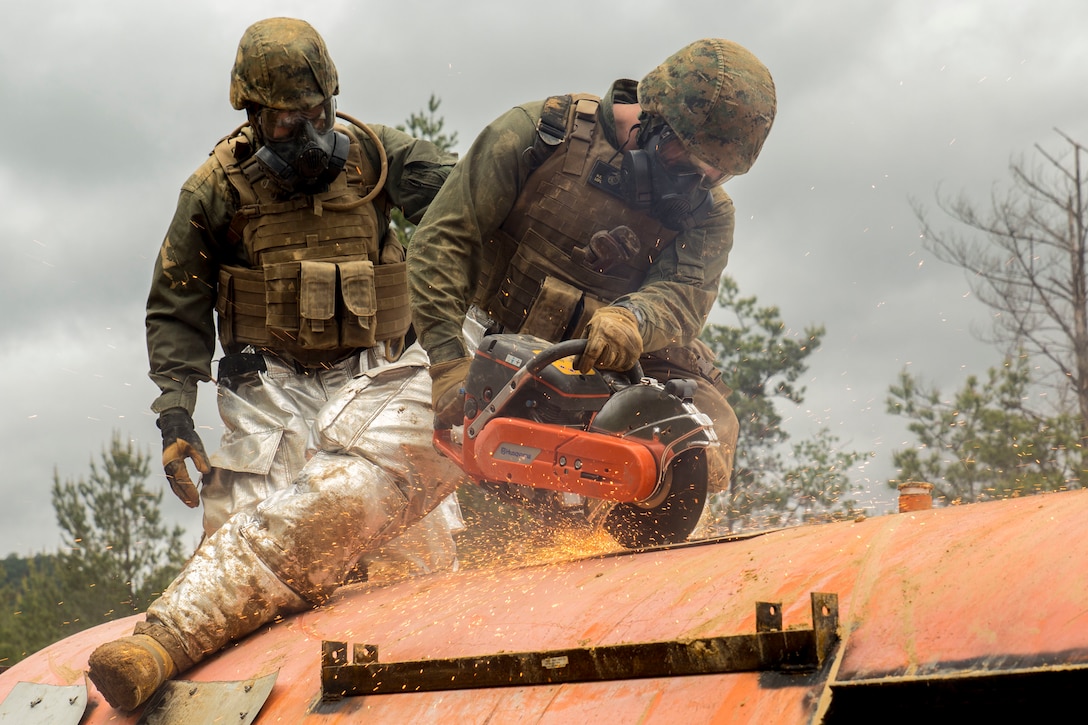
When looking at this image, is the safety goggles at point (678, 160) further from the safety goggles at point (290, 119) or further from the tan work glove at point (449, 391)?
the safety goggles at point (290, 119)

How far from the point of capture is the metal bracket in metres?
1.86

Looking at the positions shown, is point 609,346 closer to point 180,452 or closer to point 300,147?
point 300,147

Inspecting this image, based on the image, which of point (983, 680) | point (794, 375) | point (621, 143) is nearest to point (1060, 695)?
point (983, 680)

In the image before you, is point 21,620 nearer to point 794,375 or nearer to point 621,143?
point 794,375

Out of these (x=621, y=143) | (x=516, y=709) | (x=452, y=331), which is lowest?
(x=516, y=709)

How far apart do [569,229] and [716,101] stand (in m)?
0.69

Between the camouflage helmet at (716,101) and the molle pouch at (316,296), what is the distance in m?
1.65

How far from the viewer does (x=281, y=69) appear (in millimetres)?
4348

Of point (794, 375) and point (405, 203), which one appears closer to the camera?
point (405, 203)

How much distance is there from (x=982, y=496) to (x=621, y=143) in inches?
362

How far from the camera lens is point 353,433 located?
3604 millimetres

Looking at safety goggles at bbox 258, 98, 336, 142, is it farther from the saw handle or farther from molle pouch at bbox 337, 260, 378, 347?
the saw handle

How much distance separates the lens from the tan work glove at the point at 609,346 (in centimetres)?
306

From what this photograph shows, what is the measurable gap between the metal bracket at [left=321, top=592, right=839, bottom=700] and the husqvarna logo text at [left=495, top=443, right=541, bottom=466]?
671mm
